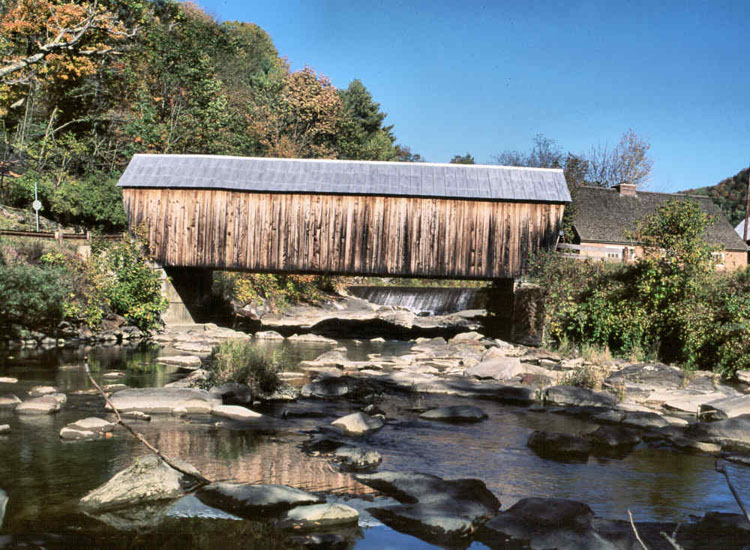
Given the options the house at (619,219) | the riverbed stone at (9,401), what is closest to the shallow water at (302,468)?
the riverbed stone at (9,401)

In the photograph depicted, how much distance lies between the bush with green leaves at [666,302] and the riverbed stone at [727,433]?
506 cm

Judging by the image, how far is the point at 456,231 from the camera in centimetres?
1930

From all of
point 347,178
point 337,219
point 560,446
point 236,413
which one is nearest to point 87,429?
point 236,413

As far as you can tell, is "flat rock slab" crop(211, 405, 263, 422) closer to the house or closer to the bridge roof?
the bridge roof

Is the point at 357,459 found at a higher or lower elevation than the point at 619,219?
lower

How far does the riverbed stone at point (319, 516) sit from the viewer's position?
4945 millimetres

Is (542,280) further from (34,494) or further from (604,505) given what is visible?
(34,494)

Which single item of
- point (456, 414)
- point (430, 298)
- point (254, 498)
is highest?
point (430, 298)

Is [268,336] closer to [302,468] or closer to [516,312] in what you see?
[516,312]

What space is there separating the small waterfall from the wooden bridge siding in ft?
40.5

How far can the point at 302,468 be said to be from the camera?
6453 mm

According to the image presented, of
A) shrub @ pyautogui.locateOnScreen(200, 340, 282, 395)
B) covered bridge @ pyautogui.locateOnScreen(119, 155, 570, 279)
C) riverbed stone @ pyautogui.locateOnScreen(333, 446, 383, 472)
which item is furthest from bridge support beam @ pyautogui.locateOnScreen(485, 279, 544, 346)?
riverbed stone @ pyautogui.locateOnScreen(333, 446, 383, 472)

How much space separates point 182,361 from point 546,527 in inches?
396

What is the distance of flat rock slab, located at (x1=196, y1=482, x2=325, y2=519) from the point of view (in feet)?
17.0
